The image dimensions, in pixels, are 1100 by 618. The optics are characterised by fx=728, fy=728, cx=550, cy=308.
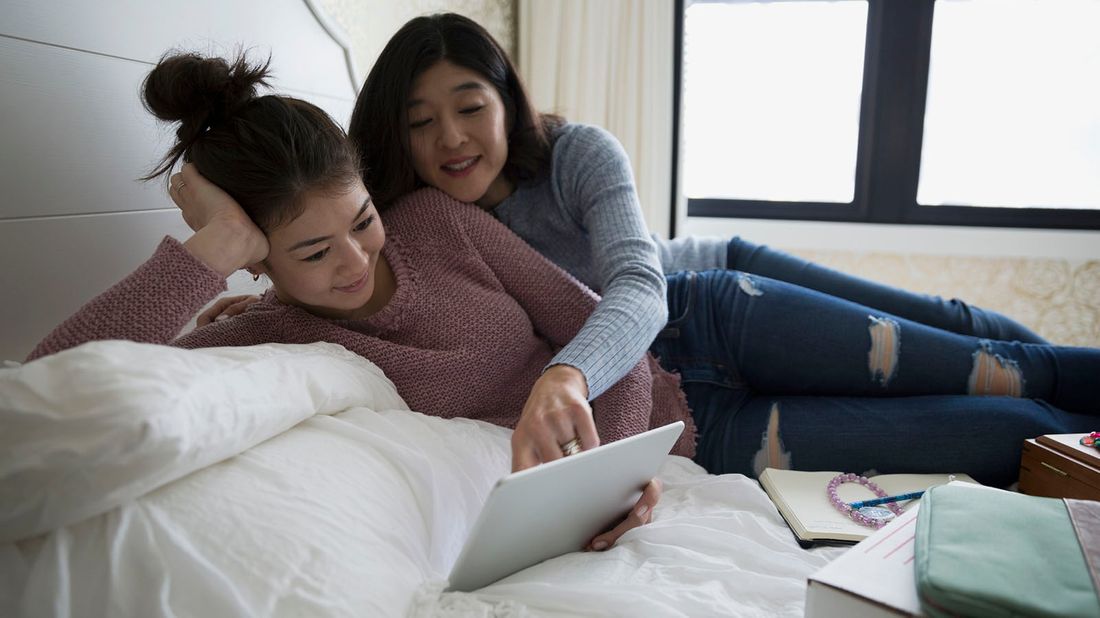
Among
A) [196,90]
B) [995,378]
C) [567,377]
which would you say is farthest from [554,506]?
[995,378]

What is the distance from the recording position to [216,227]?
91 centimetres

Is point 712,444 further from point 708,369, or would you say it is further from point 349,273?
point 349,273

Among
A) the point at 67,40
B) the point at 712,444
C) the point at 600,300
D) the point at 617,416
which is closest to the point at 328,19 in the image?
the point at 67,40

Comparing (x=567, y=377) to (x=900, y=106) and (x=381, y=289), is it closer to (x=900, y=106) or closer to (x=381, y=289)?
(x=381, y=289)

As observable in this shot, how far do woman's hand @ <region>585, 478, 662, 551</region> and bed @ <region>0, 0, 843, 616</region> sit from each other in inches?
0.7

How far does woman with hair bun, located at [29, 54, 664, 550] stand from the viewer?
88 cm

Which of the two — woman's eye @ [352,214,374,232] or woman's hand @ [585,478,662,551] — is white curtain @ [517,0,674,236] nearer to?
woman's eye @ [352,214,374,232]

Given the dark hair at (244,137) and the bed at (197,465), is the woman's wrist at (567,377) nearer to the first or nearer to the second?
the bed at (197,465)

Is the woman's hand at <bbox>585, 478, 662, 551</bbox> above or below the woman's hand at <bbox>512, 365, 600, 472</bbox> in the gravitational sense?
below

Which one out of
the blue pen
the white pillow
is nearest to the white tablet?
the white pillow

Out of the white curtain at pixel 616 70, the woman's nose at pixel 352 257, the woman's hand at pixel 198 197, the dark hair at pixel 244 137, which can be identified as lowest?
the woman's nose at pixel 352 257

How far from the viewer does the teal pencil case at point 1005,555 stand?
0.53 meters

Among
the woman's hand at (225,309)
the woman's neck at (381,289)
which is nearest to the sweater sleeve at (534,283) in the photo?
the woman's neck at (381,289)

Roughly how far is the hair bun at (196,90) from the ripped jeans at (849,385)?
0.81m
